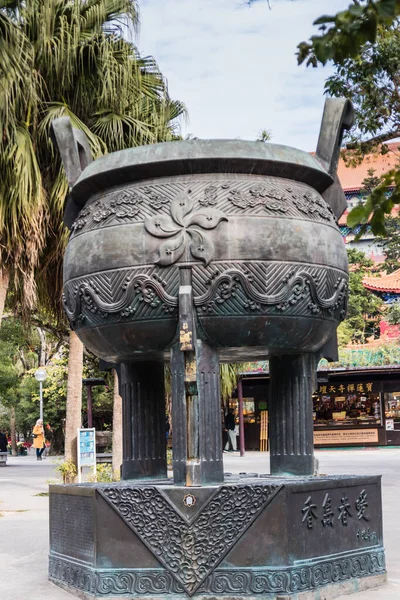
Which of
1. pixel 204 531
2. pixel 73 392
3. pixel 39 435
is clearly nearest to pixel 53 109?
pixel 73 392

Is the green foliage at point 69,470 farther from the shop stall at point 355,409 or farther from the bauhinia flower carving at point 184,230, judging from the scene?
the shop stall at point 355,409

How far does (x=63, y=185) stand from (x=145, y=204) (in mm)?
6223

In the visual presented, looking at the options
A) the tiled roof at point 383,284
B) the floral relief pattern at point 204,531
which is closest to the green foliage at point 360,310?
the tiled roof at point 383,284

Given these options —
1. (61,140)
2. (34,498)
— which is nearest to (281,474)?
(61,140)

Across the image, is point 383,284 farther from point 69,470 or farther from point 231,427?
point 69,470

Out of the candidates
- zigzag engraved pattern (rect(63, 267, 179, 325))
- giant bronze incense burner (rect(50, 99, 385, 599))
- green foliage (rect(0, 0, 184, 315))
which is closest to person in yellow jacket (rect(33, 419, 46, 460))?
green foliage (rect(0, 0, 184, 315))

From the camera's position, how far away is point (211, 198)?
18.1 ft

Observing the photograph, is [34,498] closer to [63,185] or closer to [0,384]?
[63,185]

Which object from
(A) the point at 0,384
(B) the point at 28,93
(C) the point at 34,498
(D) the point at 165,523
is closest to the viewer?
(D) the point at 165,523

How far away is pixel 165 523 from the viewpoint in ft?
17.1

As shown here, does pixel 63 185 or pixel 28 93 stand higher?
pixel 28 93

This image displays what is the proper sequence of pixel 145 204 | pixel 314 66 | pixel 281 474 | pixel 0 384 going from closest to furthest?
pixel 314 66 < pixel 145 204 < pixel 281 474 < pixel 0 384

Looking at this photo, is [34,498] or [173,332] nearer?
[173,332]

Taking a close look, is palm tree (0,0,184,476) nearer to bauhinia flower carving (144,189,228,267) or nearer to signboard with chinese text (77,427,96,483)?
signboard with chinese text (77,427,96,483)
